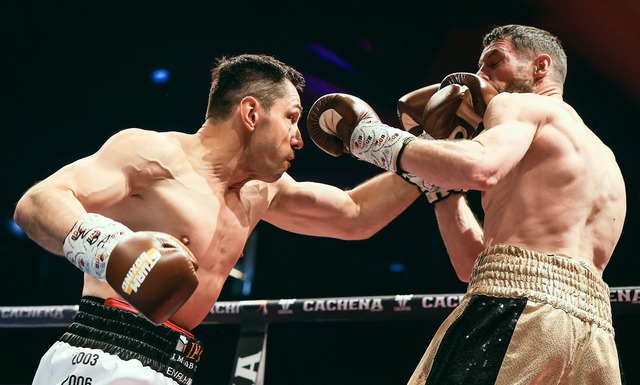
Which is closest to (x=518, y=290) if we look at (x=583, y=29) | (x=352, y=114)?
(x=352, y=114)

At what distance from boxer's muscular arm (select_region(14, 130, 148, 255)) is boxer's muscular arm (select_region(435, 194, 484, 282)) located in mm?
980

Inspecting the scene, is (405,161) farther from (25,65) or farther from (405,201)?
(25,65)

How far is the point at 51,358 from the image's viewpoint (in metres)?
1.81

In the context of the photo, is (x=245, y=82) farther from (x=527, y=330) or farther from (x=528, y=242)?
(x=527, y=330)

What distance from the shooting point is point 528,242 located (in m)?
1.78

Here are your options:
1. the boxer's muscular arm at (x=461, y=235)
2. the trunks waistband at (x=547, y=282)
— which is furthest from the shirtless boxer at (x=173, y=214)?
the trunks waistband at (x=547, y=282)

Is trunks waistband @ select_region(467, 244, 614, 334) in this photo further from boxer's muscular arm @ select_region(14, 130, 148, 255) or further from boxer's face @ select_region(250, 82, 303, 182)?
boxer's muscular arm @ select_region(14, 130, 148, 255)

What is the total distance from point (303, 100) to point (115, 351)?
13.8 ft

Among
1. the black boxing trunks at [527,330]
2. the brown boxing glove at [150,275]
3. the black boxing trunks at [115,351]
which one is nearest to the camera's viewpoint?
the brown boxing glove at [150,275]

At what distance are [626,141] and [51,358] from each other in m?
4.24

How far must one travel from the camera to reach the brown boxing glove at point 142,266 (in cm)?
143

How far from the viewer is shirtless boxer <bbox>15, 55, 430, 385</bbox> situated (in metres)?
1.49

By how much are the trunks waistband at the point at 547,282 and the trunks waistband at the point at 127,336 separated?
2.64ft

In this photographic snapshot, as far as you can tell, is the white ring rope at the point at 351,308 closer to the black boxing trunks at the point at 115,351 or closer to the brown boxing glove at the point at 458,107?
the brown boxing glove at the point at 458,107
